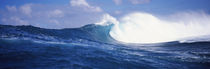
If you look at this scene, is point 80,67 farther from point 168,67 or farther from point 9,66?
point 168,67

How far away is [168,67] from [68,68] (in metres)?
5.35

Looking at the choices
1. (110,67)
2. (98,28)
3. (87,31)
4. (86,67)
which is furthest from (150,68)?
(98,28)

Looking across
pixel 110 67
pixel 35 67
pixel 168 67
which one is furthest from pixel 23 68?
pixel 168 67

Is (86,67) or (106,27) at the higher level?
(106,27)

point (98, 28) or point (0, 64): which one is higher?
point (98, 28)

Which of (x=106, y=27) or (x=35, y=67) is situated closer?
(x=35, y=67)

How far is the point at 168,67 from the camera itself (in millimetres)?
7285

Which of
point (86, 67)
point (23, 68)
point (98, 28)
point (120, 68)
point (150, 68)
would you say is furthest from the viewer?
point (98, 28)

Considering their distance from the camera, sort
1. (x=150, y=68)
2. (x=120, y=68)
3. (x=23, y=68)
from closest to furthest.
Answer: (x=23, y=68) < (x=120, y=68) < (x=150, y=68)

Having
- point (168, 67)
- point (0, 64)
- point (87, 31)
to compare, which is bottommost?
point (168, 67)

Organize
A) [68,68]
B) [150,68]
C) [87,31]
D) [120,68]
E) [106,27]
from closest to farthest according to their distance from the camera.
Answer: [68,68] < [120,68] < [150,68] < [87,31] < [106,27]

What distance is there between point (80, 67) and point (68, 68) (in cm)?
55

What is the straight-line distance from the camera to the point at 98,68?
605cm

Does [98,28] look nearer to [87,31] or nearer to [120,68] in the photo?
[87,31]
